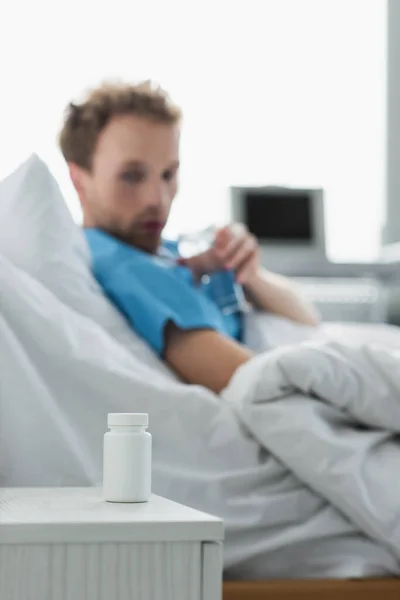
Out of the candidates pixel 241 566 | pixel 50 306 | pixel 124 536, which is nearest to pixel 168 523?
pixel 124 536

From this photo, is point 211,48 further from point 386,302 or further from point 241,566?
point 241,566

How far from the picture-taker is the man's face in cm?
A: 168

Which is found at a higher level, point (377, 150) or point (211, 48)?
point (211, 48)

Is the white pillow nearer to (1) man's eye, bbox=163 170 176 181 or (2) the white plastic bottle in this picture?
(1) man's eye, bbox=163 170 176 181

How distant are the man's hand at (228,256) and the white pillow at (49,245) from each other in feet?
1.11

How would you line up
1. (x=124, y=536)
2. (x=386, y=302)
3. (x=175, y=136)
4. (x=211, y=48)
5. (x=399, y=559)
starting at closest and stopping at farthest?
(x=124, y=536) < (x=399, y=559) < (x=175, y=136) < (x=386, y=302) < (x=211, y=48)

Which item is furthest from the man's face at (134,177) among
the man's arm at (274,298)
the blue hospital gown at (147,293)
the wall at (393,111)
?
the wall at (393,111)

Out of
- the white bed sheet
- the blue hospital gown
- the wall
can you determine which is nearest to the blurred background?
the wall

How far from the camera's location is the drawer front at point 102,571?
66cm

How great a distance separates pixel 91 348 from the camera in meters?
1.16

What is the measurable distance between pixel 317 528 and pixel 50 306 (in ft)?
1.35

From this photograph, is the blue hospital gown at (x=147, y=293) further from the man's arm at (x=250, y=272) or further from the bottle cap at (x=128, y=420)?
the bottle cap at (x=128, y=420)

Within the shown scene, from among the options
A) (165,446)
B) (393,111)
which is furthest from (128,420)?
(393,111)

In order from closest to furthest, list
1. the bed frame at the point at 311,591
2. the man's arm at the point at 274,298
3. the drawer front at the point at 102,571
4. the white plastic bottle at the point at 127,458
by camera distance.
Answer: the drawer front at the point at 102,571 → the white plastic bottle at the point at 127,458 → the bed frame at the point at 311,591 → the man's arm at the point at 274,298
